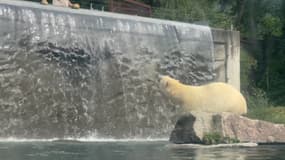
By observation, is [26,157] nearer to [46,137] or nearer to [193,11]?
[46,137]

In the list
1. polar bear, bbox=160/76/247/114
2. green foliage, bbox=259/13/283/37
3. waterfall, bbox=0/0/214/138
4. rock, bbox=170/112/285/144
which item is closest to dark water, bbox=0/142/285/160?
rock, bbox=170/112/285/144

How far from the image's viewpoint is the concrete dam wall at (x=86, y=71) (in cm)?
1847

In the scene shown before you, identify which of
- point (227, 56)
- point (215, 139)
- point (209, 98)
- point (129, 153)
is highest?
point (227, 56)

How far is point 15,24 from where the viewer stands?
18.8 meters

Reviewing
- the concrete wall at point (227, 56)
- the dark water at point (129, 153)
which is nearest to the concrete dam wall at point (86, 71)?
the concrete wall at point (227, 56)

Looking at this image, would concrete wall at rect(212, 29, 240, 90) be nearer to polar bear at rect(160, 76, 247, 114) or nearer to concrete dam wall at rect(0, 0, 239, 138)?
concrete dam wall at rect(0, 0, 239, 138)

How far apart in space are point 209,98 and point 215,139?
325cm

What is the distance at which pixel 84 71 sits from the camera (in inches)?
792

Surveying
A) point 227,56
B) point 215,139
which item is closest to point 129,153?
point 215,139

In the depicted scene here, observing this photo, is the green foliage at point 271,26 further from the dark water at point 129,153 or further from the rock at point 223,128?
the dark water at point 129,153

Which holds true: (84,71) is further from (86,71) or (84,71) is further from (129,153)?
(129,153)

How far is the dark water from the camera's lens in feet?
40.8

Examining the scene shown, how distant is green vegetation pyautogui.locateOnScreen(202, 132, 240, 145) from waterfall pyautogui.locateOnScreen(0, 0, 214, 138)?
449 cm

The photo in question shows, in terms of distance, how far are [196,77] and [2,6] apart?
7750 mm
